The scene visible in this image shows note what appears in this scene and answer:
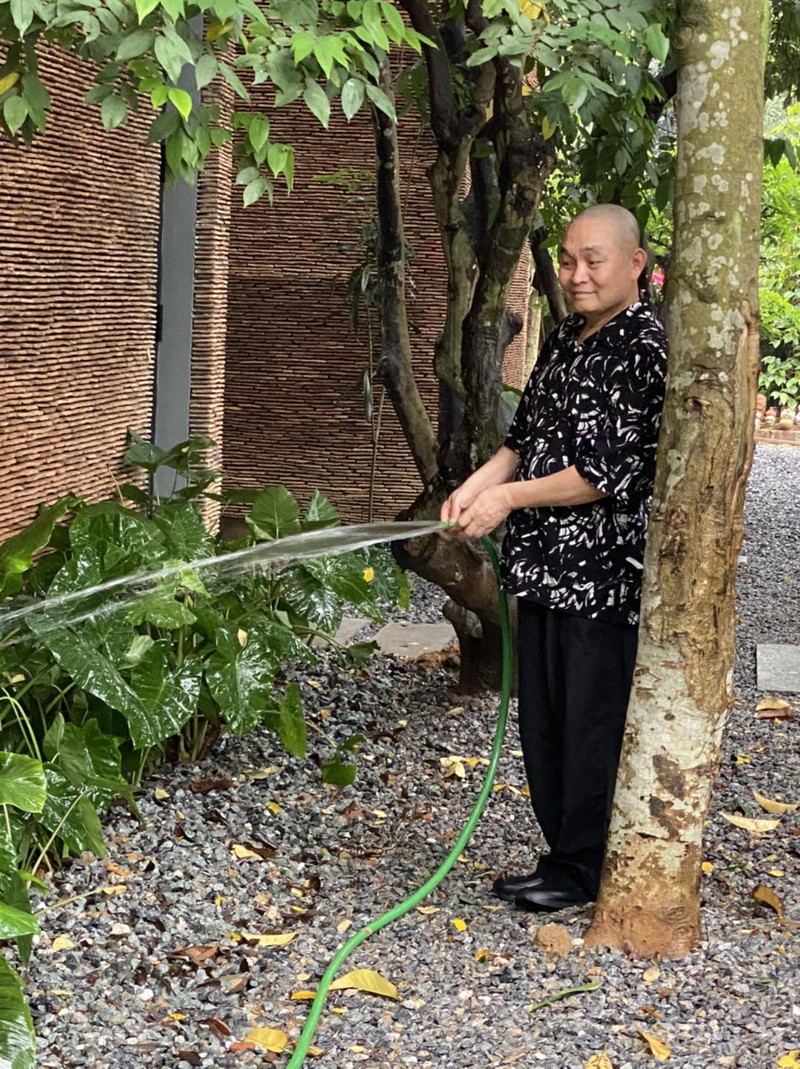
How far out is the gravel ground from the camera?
2.94 metres

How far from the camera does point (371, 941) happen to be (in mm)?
3447

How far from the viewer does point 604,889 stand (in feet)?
10.8

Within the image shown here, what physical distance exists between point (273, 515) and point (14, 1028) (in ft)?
8.95

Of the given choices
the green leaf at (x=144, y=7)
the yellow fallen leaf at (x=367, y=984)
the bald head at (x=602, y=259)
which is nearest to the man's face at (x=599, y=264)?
the bald head at (x=602, y=259)

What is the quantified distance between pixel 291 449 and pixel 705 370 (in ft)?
25.6

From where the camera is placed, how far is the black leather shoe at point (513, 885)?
358 centimetres

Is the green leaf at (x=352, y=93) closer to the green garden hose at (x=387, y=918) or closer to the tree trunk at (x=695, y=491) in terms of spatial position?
the tree trunk at (x=695, y=491)

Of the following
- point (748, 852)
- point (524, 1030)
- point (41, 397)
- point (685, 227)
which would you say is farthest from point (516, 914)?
point (41, 397)

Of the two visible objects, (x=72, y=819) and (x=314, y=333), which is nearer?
(x=72, y=819)

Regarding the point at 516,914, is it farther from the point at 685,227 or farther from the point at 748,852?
the point at 685,227

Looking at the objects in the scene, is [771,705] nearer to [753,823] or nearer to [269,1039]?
[753,823]

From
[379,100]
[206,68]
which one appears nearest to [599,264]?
[379,100]

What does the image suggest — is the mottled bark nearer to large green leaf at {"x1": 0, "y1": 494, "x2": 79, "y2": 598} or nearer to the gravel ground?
the gravel ground

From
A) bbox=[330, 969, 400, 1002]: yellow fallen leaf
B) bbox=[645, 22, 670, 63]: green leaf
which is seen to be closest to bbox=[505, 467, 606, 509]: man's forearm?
bbox=[645, 22, 670, 63]: green leaf
